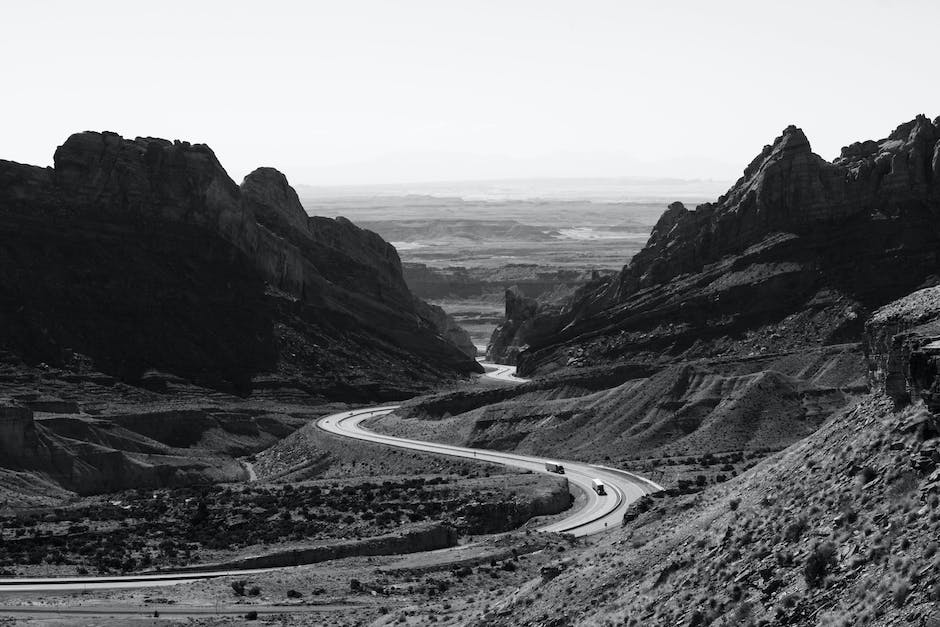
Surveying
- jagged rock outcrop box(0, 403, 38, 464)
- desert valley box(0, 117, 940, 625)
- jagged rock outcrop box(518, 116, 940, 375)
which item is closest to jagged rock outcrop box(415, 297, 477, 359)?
desert valley box(0, 117, 940, 625)

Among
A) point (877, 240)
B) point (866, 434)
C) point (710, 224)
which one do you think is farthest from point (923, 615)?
point (710, 224)

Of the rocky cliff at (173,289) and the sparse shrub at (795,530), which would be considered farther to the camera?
the rocky cliff at (173,289)

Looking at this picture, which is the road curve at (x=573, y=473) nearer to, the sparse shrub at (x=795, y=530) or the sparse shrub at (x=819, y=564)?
the sparse shrub at (x=795, y=530)

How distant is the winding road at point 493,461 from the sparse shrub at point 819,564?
123 feet

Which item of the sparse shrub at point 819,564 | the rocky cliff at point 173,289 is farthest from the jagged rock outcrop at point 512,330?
the sparse shrub at point 819,564

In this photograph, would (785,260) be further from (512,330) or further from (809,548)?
(809,548)

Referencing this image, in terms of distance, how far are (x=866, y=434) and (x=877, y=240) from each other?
10218cm

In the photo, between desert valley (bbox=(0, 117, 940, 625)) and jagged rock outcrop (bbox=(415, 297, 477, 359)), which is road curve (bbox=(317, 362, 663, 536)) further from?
jagged rock outcrop (bbox=(415, 297, 477, 359))

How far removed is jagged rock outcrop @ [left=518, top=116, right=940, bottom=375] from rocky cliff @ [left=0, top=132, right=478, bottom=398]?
19.2 metres

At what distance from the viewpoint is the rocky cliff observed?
442 ft

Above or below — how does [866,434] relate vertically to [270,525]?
above

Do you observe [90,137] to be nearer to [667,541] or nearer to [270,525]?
[270,525]

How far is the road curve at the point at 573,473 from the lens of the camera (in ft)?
255

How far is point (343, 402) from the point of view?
456 feet
